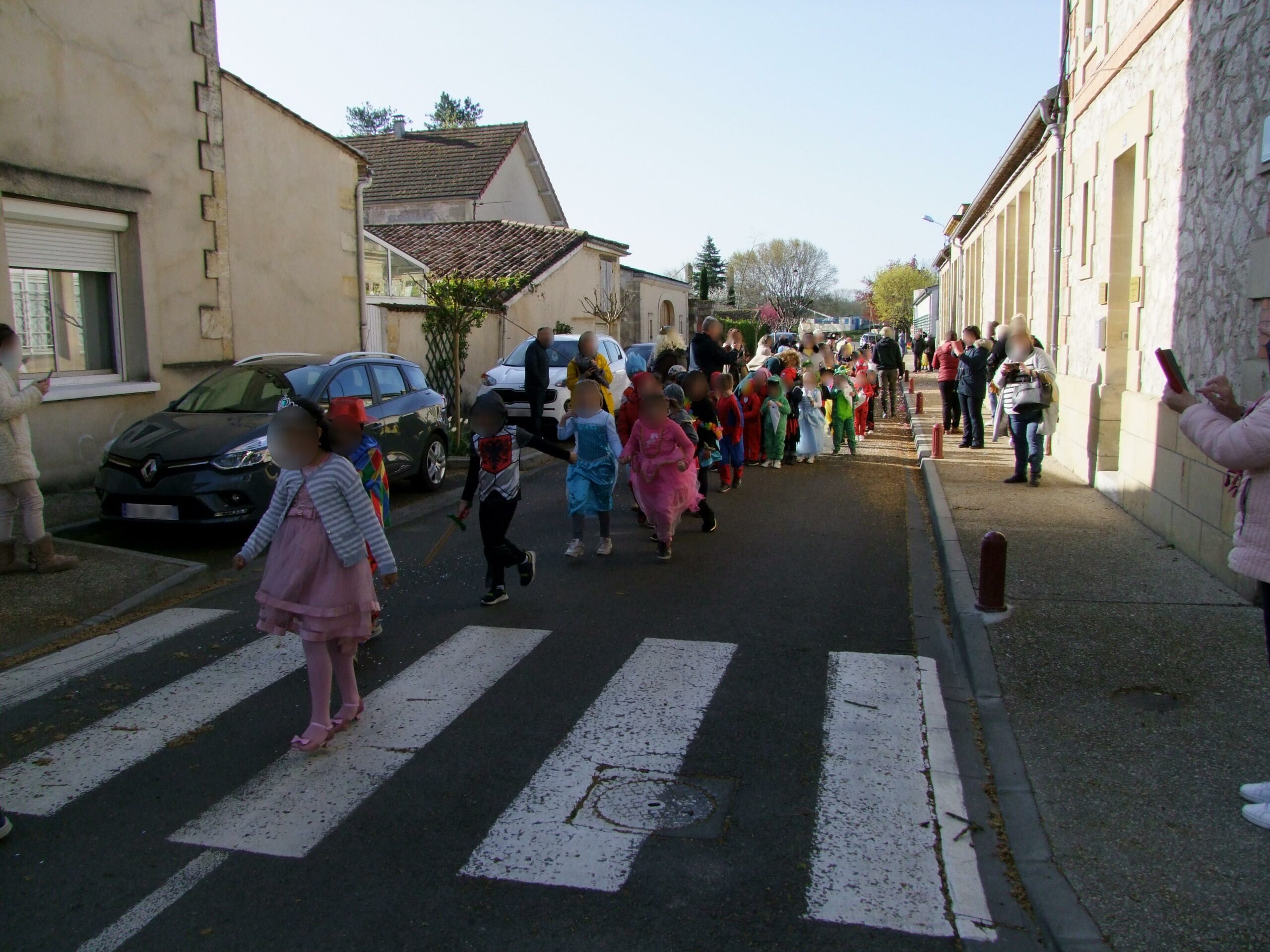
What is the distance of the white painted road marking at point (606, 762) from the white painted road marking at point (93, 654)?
9.99 ft

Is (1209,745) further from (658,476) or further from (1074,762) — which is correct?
(658,476)

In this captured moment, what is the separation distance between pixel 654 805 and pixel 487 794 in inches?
27.6

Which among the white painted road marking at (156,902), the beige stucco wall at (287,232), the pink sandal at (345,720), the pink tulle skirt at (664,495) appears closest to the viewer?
the white painted road marking at (156,902)

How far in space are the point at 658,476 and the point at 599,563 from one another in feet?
2.91

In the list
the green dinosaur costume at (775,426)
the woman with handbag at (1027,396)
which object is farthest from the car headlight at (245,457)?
the woman with handbag at (1027,396)

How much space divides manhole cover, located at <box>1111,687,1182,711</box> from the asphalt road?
926 millimetres

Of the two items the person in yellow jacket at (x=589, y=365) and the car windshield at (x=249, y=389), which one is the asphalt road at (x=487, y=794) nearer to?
the car windshield at (x=249, y=389)

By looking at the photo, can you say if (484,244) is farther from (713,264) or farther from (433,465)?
(713,264)

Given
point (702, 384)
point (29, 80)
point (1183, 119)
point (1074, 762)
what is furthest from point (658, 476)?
point (29, 80)

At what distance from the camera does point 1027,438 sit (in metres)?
11.6

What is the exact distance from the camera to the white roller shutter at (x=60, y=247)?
1064cm

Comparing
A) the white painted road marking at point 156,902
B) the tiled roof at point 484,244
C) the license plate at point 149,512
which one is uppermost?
the tiled roof at point 484,244

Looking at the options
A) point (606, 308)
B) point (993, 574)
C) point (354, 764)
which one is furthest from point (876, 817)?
point (606, 308)

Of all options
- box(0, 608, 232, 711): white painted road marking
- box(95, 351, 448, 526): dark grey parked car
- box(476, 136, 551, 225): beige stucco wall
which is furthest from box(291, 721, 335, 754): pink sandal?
box(476, 136, 551, 225): beige stucco wall
